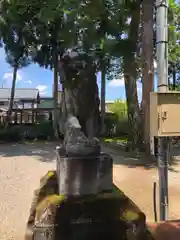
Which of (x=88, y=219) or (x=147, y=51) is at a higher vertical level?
(x=147, y=51)

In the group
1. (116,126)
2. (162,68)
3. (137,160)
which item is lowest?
(137,160)

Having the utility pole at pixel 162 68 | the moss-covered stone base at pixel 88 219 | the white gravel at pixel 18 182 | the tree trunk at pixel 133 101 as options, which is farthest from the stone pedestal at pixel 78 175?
the tree trunk at pixel 133 101

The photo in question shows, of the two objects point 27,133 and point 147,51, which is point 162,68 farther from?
point 27,133

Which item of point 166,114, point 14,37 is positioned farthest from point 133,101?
point 166,114

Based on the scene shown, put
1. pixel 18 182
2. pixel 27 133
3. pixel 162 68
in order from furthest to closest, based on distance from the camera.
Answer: pixel 27 133
pixel 18 182
pixel 162 68

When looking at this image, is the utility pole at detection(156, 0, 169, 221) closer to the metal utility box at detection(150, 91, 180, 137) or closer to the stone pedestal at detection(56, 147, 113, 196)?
the metal utility box at detection(150, 91, 180, 137)

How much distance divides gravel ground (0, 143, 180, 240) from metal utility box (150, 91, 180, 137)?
138 inches

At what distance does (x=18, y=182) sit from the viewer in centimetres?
966

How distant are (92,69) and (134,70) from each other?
11.5 metres

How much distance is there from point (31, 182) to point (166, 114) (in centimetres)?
710

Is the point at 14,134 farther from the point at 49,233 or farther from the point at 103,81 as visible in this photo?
the point at 49,233

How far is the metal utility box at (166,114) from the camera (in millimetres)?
3555

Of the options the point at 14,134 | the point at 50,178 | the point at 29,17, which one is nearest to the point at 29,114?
the point at 14,134

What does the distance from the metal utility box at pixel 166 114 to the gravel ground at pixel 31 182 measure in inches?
138
